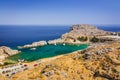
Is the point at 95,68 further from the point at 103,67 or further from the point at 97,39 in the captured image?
the point at 97,39

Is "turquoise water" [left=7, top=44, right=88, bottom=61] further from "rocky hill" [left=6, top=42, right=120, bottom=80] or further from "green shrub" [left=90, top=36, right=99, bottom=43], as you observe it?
"rocky hill" [left=6, top=42, right=120, bottom=80]

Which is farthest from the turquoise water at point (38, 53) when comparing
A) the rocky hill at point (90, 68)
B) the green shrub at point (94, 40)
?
the rocky hill at point (90, 68)

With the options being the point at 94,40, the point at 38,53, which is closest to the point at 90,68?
the point at 38,53

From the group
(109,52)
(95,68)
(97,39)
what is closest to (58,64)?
(95,68)

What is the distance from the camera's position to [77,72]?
39094 mm

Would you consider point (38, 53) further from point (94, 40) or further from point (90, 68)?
point (90, 68)

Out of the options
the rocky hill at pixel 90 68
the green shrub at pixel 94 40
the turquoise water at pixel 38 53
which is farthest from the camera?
the green shrub at pixel 94 40

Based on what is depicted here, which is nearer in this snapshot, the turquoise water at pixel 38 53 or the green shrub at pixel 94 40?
the turquoise water at pixel 38 53

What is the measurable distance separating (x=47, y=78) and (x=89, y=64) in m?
9.07

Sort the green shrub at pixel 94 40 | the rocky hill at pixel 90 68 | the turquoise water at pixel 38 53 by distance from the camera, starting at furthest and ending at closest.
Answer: the green shrub at pixel 94 40 < the turquoise water at pixel 38 53 < the rocky hill at pixel 90 68

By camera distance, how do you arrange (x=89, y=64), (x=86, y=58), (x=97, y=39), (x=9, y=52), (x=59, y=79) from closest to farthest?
(x=59, y=79), (x=89, y=64), (x=86, y=58), (x=9, y=52), (x=97, y=39)

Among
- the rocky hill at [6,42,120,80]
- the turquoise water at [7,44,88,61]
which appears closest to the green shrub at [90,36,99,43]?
the turquoise water at [7,44,88,61]

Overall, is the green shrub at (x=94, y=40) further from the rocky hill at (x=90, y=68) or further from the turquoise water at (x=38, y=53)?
the rocky hill at (x=90, y=68)

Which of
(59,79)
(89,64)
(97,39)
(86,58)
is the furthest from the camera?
(97,39)
